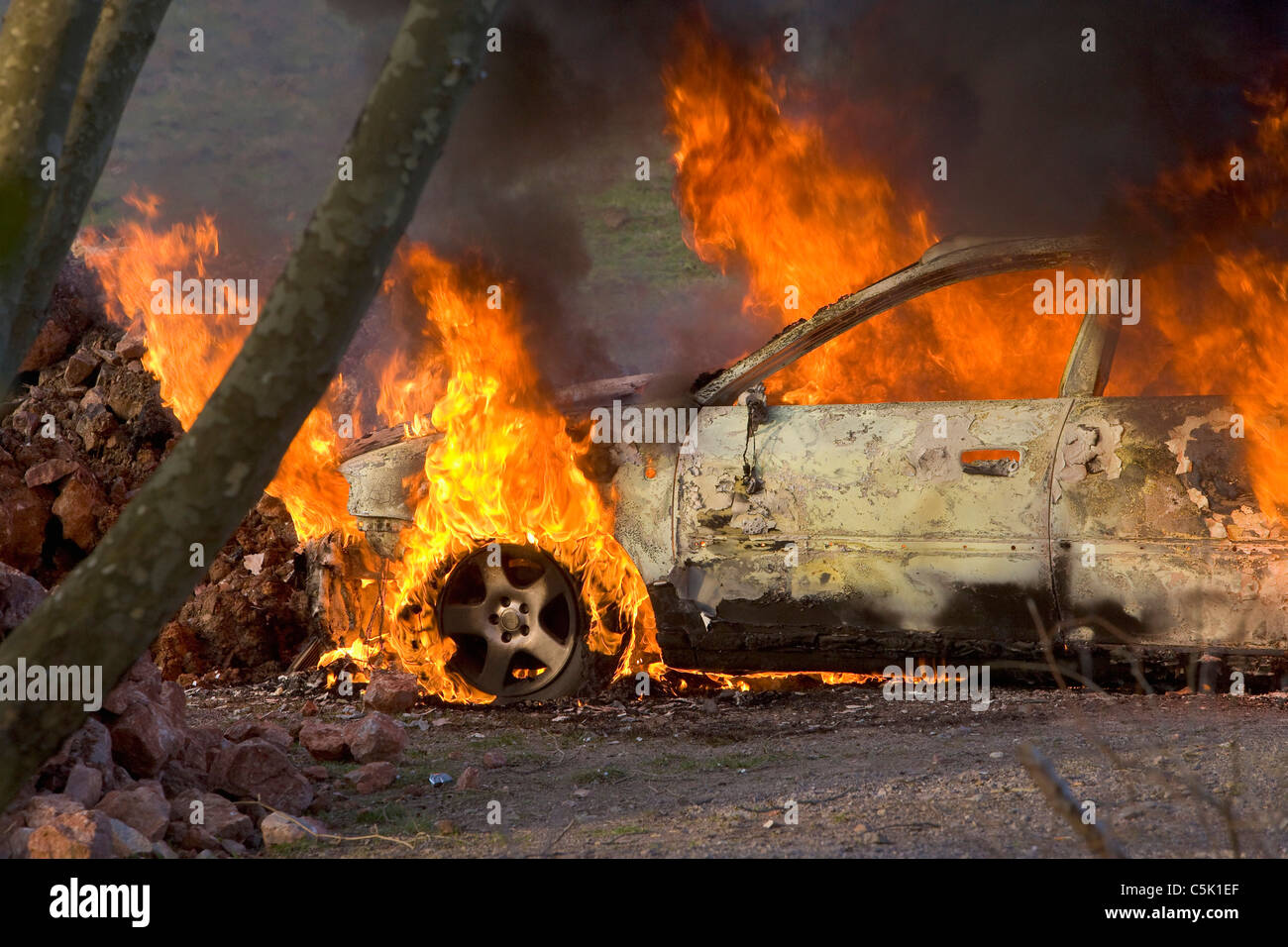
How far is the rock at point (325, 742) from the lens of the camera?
15.4 ft

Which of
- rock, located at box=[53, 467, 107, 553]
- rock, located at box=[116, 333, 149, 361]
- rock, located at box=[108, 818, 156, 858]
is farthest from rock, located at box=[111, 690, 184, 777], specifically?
rock, located at box=[116, 333, 149, 361]

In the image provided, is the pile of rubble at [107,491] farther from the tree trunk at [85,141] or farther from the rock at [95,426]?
the tree trunk at [85,141]

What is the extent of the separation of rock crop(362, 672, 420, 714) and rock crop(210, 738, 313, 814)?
65.9 inches

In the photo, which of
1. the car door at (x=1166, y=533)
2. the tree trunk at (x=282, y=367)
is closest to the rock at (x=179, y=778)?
the tree trunk at (x=282, y=367)

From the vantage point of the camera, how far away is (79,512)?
8.03m

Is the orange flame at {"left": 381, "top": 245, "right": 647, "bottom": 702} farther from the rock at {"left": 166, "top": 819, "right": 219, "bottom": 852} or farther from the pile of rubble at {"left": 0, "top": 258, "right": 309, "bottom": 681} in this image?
the rock at {"left": 166, "top": 819, "right": 219, "bottom": 852}

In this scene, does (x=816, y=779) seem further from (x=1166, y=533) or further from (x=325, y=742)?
(x=325, y=742)

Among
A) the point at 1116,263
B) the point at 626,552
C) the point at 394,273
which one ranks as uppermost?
the point at 394,273

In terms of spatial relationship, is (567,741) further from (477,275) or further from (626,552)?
(477,275)

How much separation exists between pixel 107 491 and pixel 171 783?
194 inches

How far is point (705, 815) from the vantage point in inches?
150

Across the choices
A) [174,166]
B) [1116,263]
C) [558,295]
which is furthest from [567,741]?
[174,166]

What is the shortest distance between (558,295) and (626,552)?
3.18 m

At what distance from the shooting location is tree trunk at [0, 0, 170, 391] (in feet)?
10.1
